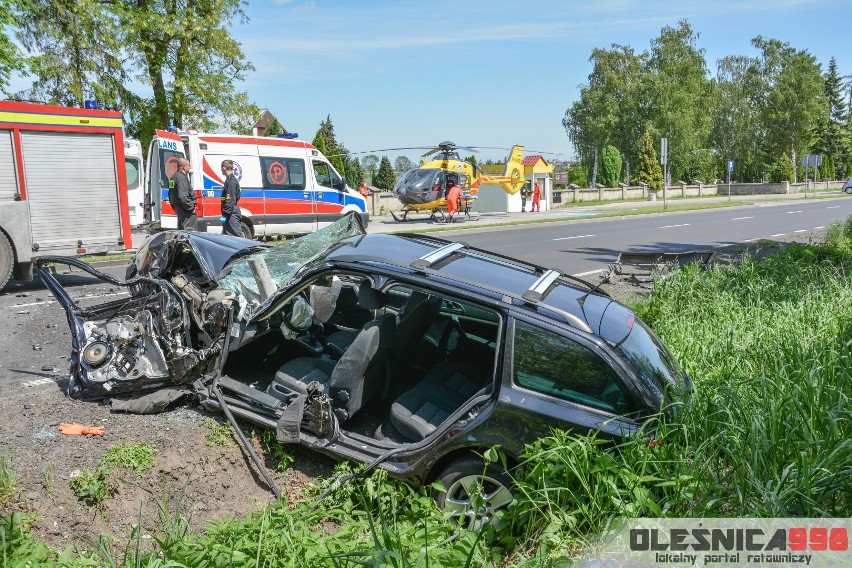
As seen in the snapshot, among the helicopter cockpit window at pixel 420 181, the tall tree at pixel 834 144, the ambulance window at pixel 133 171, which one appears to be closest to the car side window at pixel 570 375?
the ambulance window at pixel 133 171

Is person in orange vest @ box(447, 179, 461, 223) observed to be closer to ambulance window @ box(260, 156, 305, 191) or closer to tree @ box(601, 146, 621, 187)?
ambulance window @ box(260, 156, 305, 191)

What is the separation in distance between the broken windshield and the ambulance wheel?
6594mm

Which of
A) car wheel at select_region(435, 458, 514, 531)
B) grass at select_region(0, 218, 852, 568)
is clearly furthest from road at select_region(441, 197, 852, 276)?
car wheel at select_region(435, 458, 514, 531)

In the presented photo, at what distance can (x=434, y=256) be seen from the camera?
4.56 metres

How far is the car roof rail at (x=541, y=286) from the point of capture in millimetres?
4164

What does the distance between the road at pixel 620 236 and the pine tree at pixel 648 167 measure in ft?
86.5

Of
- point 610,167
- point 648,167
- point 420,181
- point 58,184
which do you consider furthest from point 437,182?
point 648,167

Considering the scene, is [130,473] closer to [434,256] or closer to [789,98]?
[434,256]

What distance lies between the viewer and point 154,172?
1755cm

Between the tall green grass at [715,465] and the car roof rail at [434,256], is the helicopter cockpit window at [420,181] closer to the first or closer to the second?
the car roof rail at [434,256]

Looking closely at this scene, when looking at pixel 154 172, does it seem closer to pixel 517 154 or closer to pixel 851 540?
pixel 851 540

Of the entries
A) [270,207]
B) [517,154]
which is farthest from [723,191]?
[270,207]

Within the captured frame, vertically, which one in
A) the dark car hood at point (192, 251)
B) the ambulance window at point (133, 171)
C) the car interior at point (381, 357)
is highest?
the ambulance window at point (133, 171)

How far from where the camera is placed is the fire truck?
1104 cm
